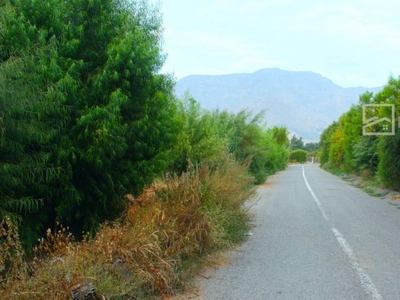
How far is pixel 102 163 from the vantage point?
8.33 meters

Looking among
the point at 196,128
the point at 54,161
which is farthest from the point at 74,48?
the point at 196,128

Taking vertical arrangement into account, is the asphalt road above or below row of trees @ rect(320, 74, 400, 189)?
below

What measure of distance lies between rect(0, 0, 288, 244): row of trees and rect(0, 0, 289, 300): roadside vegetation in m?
0.02

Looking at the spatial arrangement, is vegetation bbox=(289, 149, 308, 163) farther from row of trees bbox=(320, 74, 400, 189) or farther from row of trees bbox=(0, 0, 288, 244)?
row of trees bbox=(0, 0, 288, 244)

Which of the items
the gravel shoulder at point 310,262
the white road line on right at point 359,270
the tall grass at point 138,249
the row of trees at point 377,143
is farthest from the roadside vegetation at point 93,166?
the row of trees at point 377,143

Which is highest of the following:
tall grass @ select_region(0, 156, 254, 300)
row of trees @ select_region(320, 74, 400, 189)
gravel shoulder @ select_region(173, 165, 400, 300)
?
row of trees @ select_region(320, 74, 400, 189)

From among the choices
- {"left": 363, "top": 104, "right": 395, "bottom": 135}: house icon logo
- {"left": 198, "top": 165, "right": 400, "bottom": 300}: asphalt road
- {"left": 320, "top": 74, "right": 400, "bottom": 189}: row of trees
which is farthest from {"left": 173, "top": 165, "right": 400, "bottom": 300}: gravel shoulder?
{"left": 363, "top": 104, "right": 395, "bottom": 135}: house icon logo

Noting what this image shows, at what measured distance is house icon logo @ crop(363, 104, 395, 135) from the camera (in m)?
22.4

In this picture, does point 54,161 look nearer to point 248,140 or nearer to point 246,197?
point 246,197

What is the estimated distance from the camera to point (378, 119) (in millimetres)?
27188

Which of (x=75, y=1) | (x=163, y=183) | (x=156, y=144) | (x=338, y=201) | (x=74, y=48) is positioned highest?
(x=75, y=1)

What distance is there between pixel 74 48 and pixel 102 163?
83.2 inches

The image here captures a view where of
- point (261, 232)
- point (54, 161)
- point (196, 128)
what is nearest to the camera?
point (54, 161)

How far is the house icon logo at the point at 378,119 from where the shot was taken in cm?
2235
